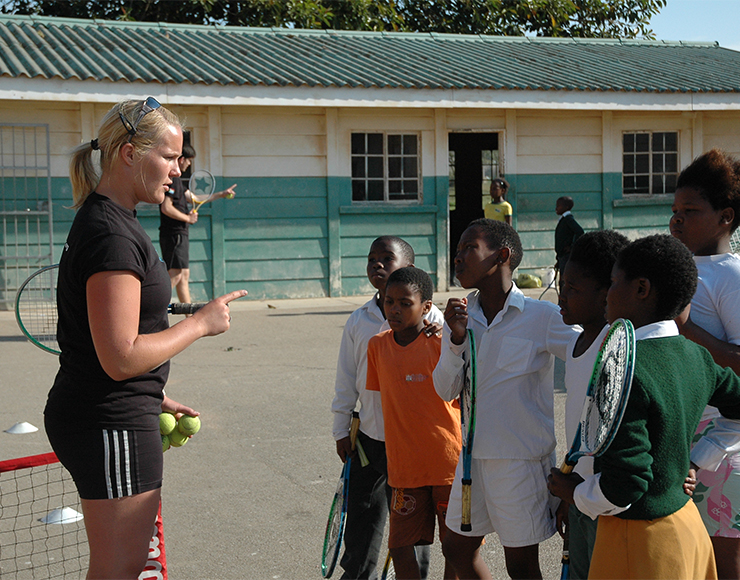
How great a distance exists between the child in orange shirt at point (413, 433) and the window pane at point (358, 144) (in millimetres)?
10067

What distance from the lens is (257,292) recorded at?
502 inches

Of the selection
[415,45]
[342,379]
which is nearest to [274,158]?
[415,45]

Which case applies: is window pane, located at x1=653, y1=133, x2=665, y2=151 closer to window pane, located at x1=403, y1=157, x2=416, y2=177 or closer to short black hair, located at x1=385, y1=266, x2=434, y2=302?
window pane, located at x1=403, y1=157, x2=416, y2=177

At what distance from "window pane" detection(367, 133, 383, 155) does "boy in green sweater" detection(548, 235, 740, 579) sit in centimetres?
1115

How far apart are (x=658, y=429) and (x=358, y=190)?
11404 millimetres

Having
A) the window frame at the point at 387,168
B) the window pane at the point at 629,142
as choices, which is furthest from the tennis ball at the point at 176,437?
the window pane at the point at 629,142

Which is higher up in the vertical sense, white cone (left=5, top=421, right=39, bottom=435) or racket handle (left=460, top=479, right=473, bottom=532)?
racket handle (left=460, top=479, right=473, bottom=532)

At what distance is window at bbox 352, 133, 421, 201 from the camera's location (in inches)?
524

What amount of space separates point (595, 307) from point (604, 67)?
44.7ft

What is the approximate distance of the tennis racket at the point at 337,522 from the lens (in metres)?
3.48

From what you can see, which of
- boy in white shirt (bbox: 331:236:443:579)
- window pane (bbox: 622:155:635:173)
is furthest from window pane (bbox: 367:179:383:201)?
boy in white shirt (bbox: 331:236:443:579)

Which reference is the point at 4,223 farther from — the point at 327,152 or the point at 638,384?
the point at 638,384

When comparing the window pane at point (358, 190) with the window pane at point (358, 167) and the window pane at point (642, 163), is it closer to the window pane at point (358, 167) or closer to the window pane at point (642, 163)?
the window pane at point (358, 167)

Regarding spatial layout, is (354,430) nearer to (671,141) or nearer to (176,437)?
(176,437)
